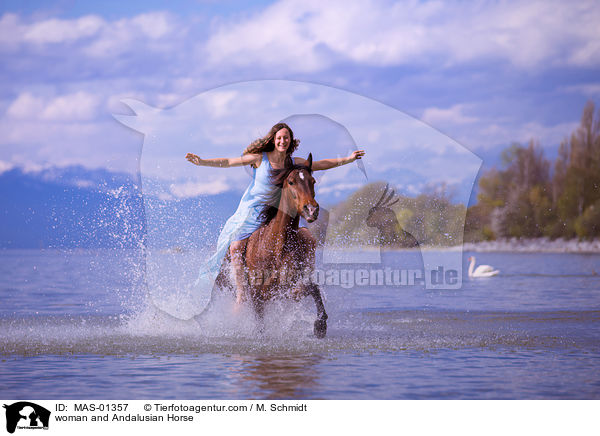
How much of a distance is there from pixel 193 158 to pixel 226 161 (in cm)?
49

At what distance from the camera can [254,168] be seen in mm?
10500

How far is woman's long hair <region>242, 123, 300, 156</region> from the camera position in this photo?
1026cm

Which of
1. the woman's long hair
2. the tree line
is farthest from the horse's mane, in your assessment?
the tree line

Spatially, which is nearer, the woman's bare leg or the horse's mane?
the horse's mane

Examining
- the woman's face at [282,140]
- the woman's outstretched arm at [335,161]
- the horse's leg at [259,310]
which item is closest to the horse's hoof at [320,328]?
the horse's leg at [259,310]

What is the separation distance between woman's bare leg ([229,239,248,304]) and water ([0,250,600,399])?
36cm

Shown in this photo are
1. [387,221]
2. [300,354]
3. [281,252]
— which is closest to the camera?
[300,354]

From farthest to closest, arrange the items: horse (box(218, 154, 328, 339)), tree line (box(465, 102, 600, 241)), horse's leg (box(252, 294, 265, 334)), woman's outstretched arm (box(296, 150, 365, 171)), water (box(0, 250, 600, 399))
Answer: tree line (box(465, 102, 600, 241)) < woman's outstretched arm (box(296, 150, 365, 171)) < horse's leg (box(252, 294, 265, 334)) < horse (box(218, 154, 328, 339)) < water (box(0, 250, 600, 399))

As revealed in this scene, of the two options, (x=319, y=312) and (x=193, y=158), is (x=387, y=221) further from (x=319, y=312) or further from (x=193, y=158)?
(x=193, y=158)

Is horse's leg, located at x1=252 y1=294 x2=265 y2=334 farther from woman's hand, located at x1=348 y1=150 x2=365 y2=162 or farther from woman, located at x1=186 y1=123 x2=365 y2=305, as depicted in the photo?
woman's hand, located at x1=348 y1=150 x2=365 y2=162

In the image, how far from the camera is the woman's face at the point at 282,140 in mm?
10173
